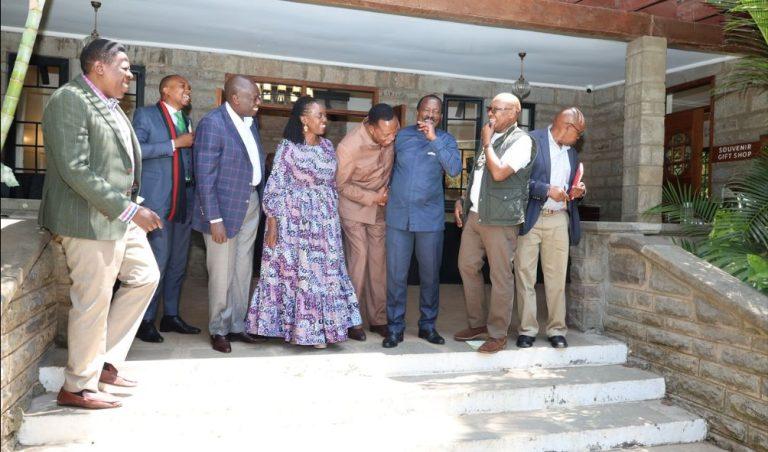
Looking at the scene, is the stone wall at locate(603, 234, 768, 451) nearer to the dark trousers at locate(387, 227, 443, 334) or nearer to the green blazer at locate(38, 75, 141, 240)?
the dark trousers at locate(387, 227, 443, 334)

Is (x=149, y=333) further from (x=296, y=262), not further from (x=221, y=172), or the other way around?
(x=221, y=172)

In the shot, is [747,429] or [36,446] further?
[747,429]

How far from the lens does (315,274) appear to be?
4320mm

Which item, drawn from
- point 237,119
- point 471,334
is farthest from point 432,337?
point 237,119

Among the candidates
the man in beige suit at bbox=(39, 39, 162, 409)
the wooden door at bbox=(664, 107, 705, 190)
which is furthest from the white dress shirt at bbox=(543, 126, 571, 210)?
the wooden door at bbox=(664, 107, 705, 190)

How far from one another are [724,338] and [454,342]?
1.76m

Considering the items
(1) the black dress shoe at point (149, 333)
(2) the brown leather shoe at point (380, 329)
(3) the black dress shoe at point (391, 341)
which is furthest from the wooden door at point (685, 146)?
(1) the black dress shoe at point (149, 333)

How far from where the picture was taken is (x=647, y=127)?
225 inches

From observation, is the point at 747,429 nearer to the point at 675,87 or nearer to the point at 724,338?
the point at 724,338

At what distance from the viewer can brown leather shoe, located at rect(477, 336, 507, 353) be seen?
4430 mm

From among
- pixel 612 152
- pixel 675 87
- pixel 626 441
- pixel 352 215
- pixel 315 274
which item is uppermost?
pixel 675 87

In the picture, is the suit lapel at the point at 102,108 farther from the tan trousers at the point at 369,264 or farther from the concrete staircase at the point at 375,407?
the tan trousers at the point at 369,264

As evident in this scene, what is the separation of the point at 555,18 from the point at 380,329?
9.95 feet

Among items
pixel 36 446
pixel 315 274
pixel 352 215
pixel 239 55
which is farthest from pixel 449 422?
pixel 239 55
